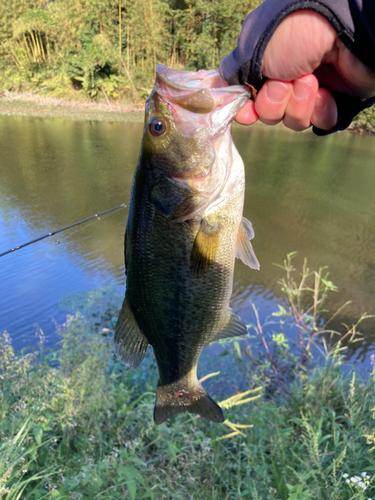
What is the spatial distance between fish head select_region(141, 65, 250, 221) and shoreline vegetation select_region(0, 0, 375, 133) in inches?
940

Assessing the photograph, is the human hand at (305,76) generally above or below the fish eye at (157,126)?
above

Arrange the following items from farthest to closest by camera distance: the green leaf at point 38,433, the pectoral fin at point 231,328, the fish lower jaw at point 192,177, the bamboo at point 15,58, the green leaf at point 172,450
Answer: the bamboo at point 15,58
the green leaf at point 172,450
the green leaf at point 38,433
the pectoral fin at point 231,328
the fish lower jaw at point 192,177

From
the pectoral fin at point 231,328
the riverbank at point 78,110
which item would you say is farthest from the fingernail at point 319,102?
the riverbank at point 78,110

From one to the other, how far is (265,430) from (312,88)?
102 inches

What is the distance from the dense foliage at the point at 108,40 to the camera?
2591 centimetres

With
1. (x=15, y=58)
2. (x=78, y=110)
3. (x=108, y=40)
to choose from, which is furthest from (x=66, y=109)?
(x=15, y=58)

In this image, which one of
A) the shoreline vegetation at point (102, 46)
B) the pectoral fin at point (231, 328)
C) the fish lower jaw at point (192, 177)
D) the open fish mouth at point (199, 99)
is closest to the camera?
the open fish mouth at point (199, 99)

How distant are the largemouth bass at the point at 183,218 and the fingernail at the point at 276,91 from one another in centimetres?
12

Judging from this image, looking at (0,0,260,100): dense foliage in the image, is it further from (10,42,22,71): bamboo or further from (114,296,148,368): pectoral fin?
(114,296,148,368): pectoral fin

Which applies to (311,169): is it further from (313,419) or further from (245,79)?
(245,79)

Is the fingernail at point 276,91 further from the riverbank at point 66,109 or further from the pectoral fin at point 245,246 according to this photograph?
the riverbank at point 66,109

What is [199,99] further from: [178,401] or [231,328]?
[178,401]

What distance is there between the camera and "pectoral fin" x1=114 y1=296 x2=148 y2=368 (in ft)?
5.26

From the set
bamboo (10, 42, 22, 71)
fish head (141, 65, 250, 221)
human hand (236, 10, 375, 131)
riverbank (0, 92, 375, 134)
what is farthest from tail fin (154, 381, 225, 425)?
bamboo (10, 42, 22, 71)
